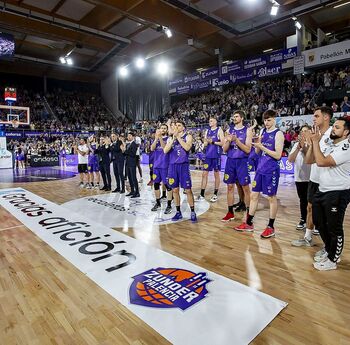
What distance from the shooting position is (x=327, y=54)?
13133mm

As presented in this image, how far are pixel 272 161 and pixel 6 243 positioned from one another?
148 inches

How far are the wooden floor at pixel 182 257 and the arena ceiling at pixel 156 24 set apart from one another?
993 cm

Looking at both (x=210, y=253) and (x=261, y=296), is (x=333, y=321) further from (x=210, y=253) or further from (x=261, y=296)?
(x=210, y=253)

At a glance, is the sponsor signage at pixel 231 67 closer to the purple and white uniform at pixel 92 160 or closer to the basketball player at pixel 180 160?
the purple and white uniform at pixel 92 160

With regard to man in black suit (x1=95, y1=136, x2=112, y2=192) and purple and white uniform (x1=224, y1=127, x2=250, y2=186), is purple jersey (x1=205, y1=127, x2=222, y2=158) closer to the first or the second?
purple and white uniform (x1=224, y1=127, x2=250, y2=186)

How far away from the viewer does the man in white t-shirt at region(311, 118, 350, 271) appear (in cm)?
261

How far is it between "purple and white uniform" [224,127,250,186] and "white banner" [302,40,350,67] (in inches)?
439

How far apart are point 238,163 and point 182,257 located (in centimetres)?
195

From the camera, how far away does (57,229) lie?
4.30 meters

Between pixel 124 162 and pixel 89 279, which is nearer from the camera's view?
pixel 89 279

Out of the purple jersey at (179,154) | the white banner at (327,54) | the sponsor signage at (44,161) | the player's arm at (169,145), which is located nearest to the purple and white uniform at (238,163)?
the purple jersey at (179,154)

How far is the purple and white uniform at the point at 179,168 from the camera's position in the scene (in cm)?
456

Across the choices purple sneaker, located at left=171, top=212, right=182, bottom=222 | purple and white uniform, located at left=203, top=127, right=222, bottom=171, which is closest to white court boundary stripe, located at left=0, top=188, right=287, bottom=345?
purple sneaker, located at left=171, top=212, right=182, bottom=222

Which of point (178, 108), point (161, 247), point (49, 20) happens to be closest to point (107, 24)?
point (49, 20)
